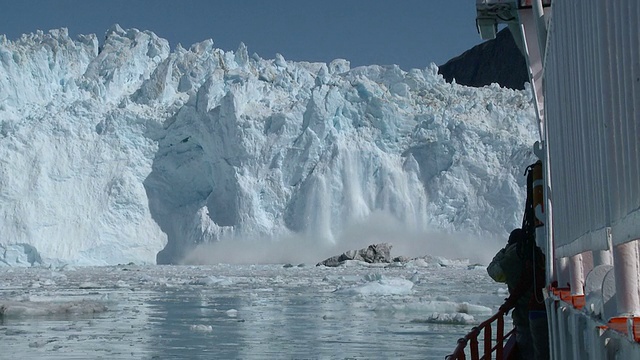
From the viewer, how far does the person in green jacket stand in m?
4.12

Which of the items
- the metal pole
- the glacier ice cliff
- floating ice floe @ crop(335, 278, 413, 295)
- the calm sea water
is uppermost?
the glacier ice cliff

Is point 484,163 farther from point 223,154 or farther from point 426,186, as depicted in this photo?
point 223,154

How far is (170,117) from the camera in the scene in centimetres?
3188

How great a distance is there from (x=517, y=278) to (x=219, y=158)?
2804 centimetres

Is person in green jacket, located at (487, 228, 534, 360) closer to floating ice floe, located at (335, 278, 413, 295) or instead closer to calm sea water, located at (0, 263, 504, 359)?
calm sea water, located at (0, 263, 504, 359)

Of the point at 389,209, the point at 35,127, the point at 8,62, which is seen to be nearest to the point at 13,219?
the point at 35,127

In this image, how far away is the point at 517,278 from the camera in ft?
13.6

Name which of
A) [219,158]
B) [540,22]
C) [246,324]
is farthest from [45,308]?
[219,158]

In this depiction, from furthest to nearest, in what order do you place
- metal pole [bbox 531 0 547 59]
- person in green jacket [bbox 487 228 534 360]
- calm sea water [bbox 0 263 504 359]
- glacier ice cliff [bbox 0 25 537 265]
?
1. glacier ice cliff [bbox 0 25 537 265]
2. calm sea water [bbox 0 263 504 359]
3. person in green jacket [bbox 487 228 534 360]
4. metal pole [bbox 531 0 547 59]

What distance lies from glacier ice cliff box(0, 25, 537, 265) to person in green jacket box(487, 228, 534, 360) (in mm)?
26741

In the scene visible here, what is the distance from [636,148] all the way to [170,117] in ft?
104

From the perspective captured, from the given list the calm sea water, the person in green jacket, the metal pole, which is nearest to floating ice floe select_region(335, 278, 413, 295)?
the calm sea water

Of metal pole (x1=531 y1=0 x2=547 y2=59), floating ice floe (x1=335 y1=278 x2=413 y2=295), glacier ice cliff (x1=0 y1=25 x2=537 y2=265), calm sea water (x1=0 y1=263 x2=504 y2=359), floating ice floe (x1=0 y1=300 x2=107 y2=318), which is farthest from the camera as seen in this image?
glacier ice cliff (x1=0 y1=25 x2=537 y2=265)

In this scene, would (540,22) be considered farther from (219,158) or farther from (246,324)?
(219,158)
